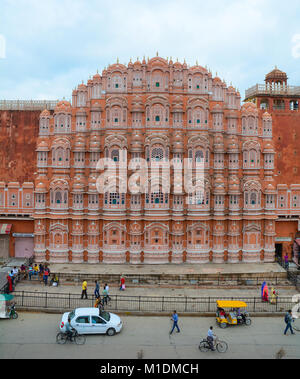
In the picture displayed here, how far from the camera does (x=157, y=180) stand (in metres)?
33.3

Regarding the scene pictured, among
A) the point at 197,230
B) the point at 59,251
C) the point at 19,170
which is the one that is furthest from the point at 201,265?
the point at 19,170

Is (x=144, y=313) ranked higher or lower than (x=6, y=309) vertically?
lower

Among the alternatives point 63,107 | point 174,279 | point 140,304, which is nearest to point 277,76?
point 63,107

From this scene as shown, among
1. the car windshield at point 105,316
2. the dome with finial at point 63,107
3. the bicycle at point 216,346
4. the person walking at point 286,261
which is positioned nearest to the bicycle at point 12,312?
the car windshield at point 105,316

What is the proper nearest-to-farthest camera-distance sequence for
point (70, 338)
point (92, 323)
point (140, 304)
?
point (70, 338)
point (92, 323)
point (140, 304)

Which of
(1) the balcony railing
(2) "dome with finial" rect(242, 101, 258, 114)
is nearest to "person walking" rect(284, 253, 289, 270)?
(2) "dome with finial" rect(242, 101, 258, 114)

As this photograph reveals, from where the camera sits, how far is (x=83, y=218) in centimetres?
3341

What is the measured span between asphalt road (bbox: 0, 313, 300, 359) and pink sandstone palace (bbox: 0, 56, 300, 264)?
39.5 feet

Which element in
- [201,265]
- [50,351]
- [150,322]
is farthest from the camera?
[201,265]

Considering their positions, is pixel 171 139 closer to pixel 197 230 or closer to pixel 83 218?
pixel 197 230

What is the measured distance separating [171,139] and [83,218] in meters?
12.3

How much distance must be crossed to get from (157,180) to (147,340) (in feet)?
56.4

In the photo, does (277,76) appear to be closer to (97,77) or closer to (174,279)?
(97,77)

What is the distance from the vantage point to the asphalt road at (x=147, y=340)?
17688 millimetres
